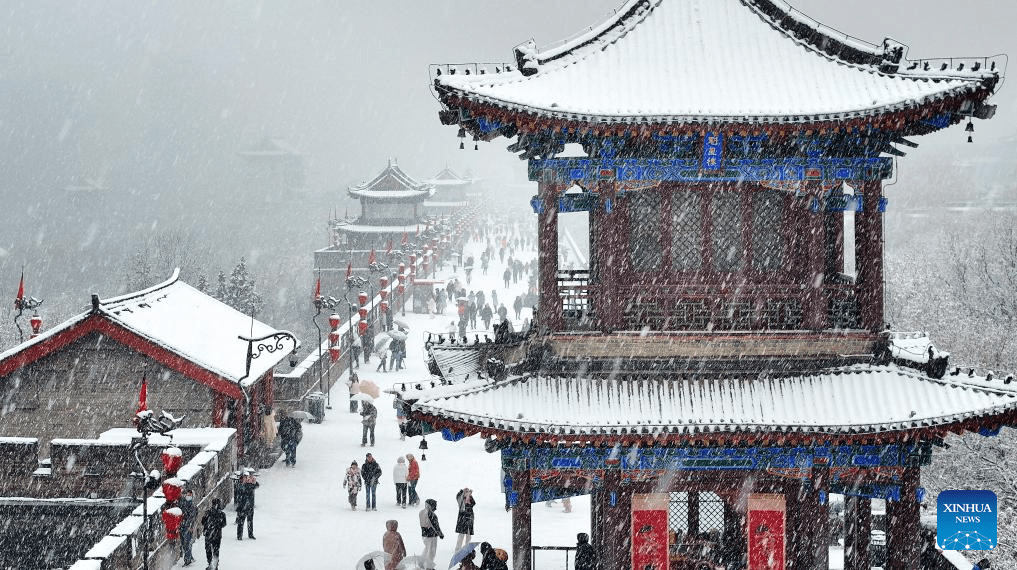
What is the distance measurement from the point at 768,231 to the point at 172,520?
1036 centimetres

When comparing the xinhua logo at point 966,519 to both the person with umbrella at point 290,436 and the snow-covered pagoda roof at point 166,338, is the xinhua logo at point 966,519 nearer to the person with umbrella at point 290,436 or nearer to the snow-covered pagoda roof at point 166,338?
the snow-covered pagoda roof at point 166,338

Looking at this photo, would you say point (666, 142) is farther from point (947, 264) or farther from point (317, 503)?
point (947, 264)

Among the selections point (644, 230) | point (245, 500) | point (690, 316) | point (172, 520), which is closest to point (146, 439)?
point (172, 520)

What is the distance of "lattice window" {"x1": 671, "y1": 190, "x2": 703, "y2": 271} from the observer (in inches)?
595

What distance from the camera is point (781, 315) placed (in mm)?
14875

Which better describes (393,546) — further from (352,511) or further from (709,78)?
(709,78)

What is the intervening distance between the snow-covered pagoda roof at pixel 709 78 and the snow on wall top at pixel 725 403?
3.43m

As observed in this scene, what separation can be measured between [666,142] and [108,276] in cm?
10652

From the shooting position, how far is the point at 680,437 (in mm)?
13594

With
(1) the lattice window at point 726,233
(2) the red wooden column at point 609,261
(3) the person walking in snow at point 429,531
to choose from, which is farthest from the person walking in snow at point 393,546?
(1) the lattice window at point 726,233

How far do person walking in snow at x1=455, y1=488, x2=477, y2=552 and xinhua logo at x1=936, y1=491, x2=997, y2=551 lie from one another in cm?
803

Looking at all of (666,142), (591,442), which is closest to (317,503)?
(591,442)

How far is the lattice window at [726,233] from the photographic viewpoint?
15133 millimetres

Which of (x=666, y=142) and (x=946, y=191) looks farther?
(x=946, y=191)
